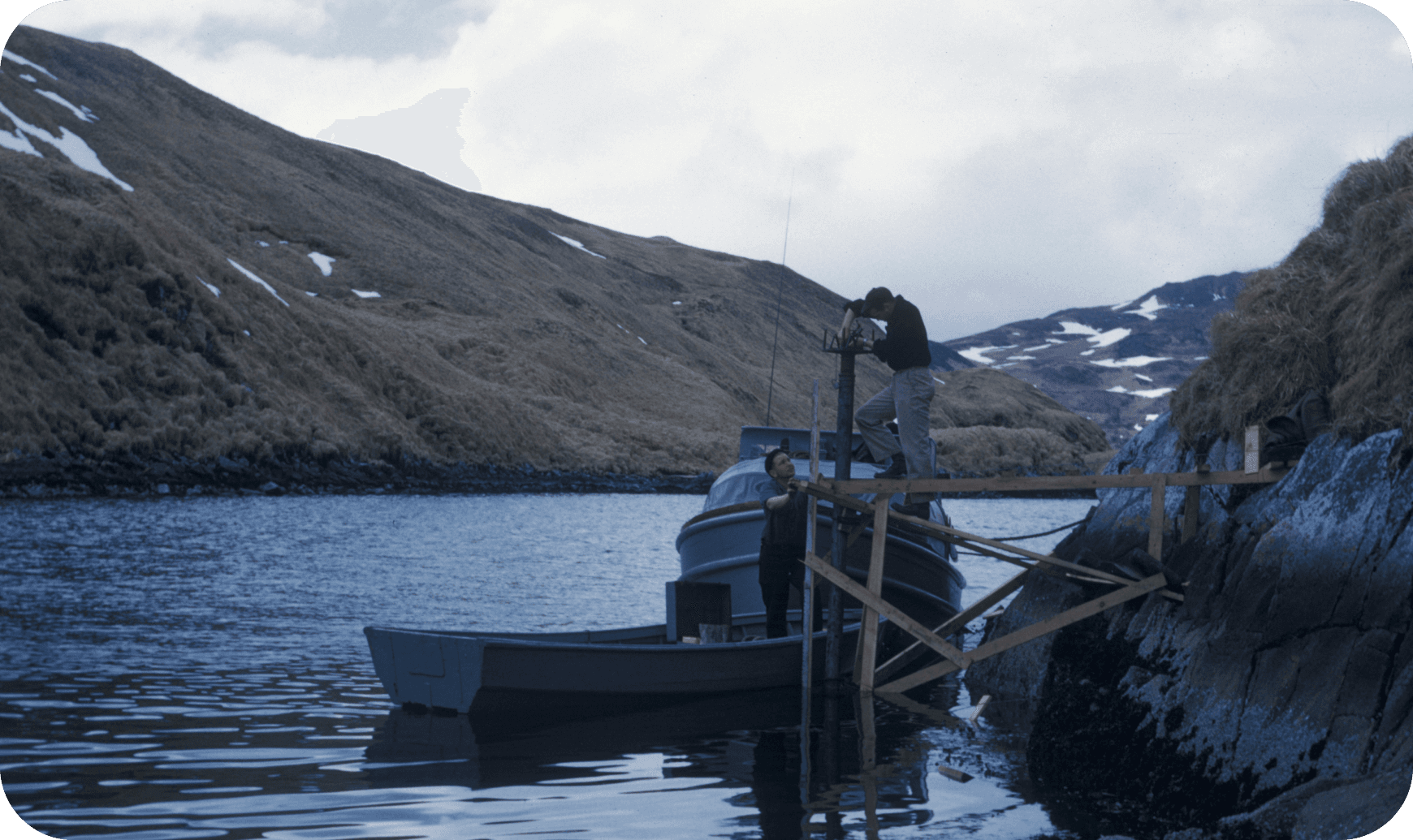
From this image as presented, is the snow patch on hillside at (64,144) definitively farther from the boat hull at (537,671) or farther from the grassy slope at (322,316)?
the boat hull at (537,671)

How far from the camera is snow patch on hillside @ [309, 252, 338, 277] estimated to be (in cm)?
10244

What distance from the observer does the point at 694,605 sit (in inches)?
537

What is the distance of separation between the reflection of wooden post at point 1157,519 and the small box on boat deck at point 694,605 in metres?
5.40

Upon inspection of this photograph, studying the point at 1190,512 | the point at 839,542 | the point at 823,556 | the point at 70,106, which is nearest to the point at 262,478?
the point at 823,556

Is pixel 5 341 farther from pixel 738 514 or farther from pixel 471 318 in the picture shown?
pixel 471 318

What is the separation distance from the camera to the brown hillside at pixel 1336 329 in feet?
28.8

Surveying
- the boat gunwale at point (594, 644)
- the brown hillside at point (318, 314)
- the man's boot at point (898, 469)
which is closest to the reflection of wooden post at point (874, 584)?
the man's boot at point (898, 469)

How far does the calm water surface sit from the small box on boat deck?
4.54ft

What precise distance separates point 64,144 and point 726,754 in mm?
96302

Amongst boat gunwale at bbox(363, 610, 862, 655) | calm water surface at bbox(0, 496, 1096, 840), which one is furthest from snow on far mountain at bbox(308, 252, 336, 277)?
boat gunwale at bbox(363, 610, 862, 655)

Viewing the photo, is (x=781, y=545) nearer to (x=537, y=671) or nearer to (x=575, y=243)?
(x=537, y=671)

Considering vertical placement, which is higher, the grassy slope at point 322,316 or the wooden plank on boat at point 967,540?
the grassy slope at point 322,316

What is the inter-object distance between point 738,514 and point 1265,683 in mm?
7974

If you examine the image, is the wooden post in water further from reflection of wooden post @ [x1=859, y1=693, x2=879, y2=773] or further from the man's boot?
the man's boot
